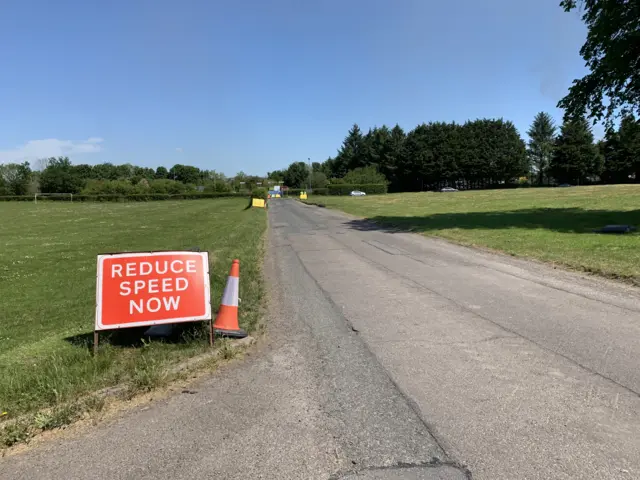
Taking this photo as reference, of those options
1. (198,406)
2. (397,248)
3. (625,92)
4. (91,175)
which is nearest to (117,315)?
(198,406)

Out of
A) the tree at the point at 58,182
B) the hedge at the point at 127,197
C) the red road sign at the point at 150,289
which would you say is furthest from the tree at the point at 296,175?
the red road sign at the point at 150,289

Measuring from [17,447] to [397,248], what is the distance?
38.3ft

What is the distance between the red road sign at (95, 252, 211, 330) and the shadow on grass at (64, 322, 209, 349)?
1.28ft

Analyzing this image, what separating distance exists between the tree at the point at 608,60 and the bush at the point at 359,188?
64326 millimetres

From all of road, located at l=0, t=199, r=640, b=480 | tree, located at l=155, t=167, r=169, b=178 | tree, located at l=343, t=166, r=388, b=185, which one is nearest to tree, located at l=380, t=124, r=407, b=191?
tree, located at l=343, t=166, r=388, b=185

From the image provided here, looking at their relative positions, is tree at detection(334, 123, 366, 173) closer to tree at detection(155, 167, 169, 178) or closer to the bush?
the bush

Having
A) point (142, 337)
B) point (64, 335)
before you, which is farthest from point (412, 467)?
point (64, 335)

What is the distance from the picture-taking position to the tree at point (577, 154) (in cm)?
8162

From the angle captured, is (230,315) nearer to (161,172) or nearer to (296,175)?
(296,175)

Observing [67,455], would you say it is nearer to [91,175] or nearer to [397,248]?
[397,248]

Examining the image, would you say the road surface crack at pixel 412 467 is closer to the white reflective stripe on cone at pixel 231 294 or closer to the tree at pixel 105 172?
the white reflective stripe on cone at pixel 231 294

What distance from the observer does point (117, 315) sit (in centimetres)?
486

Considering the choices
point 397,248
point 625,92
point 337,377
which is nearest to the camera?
point 337,377

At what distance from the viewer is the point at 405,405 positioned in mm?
3607
